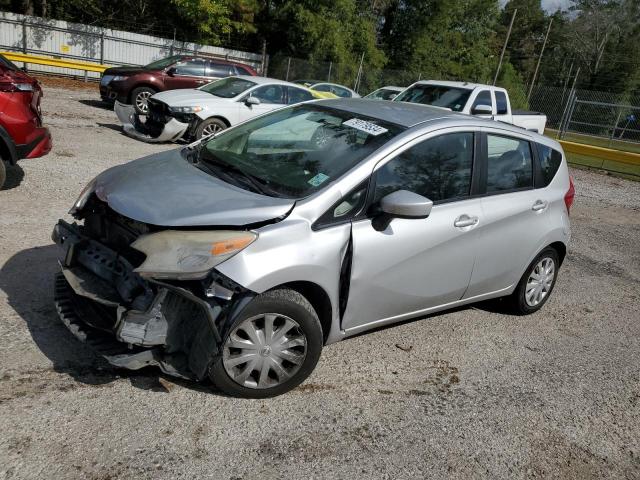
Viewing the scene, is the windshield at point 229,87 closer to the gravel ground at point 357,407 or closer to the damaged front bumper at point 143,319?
the gravel ground at point 357,407

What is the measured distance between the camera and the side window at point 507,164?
4.29 metres

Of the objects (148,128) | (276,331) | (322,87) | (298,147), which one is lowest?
(148,128)

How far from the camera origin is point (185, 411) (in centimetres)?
311

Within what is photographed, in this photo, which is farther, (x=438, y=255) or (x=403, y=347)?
(x=403, y=347)

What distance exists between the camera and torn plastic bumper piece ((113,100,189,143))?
10141 millimetres

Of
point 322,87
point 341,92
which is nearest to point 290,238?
point 341,92

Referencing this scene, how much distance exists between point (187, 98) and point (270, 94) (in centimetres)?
178

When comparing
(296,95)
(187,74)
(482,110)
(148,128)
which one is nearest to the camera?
(148,128)

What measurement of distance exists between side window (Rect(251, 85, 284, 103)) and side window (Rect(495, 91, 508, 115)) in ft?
16.5

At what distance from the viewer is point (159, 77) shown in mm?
14055

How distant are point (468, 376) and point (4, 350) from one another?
3.05 metres

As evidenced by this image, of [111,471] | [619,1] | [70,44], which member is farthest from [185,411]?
[619,1]

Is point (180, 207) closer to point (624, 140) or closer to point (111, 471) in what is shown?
point (111, 471)

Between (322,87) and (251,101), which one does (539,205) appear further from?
(322,87)
